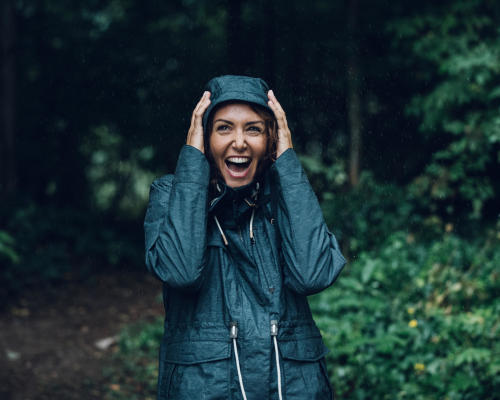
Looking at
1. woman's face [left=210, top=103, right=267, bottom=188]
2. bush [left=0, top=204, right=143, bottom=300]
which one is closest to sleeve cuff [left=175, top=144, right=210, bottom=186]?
woman's face [left=210, top=103, right=267, bottom=188]

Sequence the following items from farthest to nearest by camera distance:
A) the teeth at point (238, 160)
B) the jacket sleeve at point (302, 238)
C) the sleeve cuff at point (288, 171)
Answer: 1. the teeth at point (238, 160)
2. the sleeve cuff at point (288, 171)
3. the jacket sleeve at point (302, 238)

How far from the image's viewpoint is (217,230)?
2.49 meters

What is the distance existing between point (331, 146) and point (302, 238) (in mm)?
8259

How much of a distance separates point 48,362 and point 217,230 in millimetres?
4983

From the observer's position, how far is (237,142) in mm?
2547

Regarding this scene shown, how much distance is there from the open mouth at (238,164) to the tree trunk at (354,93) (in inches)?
266

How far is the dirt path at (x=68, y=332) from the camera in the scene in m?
5.98

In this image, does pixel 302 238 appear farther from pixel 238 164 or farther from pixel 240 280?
pixel 238 164

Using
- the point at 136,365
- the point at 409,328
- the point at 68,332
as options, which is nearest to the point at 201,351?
the point at 409,328

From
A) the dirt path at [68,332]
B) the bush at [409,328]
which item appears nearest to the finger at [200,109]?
the bush at [409,328]

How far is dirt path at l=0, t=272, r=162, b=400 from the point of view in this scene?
5980 mm

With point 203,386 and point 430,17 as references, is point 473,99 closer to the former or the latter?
point 430,17

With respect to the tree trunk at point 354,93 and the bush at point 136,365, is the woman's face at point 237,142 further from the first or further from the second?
the tree trunk at point 354,93

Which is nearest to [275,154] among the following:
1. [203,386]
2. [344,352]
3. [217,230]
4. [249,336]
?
[217,230]
